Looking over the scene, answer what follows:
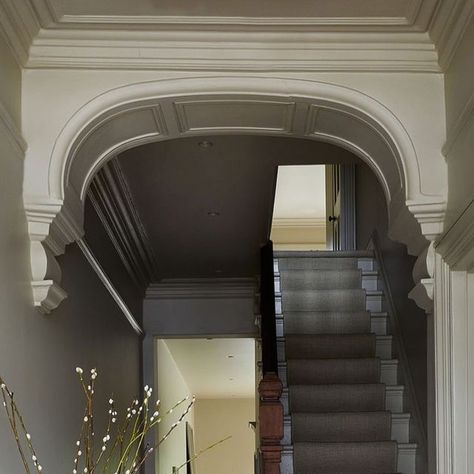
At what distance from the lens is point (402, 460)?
5.05 m

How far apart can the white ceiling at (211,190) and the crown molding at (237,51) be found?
144cm

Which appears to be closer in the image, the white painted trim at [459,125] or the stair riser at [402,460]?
the white painted trim at [459,125]

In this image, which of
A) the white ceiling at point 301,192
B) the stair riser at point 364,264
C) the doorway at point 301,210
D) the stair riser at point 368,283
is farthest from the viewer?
the doorway at point 301,210

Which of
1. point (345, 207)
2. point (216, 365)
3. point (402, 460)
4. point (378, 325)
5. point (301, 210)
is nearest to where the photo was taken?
point (402, 460)

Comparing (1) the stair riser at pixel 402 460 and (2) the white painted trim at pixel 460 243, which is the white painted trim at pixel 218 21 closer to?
(2) the white painted trim at pixel 460 243

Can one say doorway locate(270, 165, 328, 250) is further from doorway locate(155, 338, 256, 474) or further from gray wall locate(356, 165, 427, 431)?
gray wall locate(356, 165, 427, 431)

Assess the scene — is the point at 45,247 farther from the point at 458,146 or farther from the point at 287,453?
the point at 287,453

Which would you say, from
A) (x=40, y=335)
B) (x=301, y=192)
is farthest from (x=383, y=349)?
(x=301, y=192)

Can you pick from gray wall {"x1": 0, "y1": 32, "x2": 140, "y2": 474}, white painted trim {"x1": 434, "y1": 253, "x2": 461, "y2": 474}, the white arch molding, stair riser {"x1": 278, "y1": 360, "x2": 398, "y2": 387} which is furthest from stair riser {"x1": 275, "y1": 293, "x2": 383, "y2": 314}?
white painted trim {"x1": 434, "y1": 253, "x2": 461, "y2": 474}

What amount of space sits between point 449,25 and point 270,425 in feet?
7.57

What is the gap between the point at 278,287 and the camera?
21.4ft

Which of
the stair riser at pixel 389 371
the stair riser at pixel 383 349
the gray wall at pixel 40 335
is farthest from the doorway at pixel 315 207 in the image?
the gray wall at pixel 40 335

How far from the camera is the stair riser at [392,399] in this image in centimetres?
547

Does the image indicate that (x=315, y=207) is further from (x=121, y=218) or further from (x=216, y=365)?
(x=121, y=218)
